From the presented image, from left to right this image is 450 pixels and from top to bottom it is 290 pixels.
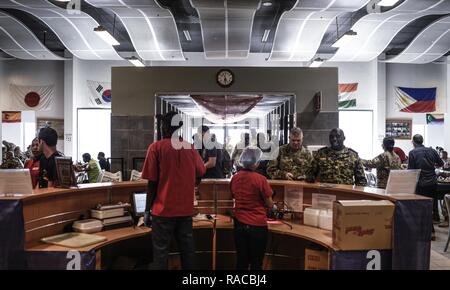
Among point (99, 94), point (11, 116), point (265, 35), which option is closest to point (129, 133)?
point (265, 35)

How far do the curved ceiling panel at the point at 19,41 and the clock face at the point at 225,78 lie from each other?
469 centimetres

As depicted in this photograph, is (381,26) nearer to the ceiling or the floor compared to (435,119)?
nearer to the ceiling

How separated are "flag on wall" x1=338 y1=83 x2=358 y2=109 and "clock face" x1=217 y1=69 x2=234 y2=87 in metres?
5.87

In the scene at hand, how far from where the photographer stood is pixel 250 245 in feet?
9.55

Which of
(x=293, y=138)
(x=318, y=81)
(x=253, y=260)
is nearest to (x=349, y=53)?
(x=318, y=81)

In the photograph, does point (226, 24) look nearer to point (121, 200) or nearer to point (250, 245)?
point (121, 200)

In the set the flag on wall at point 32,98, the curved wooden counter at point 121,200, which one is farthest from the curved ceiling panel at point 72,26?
the curved wooden counter at point 121,200

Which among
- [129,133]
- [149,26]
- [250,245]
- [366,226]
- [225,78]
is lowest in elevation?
[250,245]

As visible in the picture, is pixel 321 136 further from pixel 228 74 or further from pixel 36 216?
pixel 36 216

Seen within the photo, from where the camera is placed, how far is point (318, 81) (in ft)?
21.5

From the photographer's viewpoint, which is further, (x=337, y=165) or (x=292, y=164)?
(x=292, y=164)

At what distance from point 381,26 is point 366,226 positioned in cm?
640

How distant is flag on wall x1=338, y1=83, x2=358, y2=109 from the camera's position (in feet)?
36.6

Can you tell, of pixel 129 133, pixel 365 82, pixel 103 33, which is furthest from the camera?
pixel 365 82
